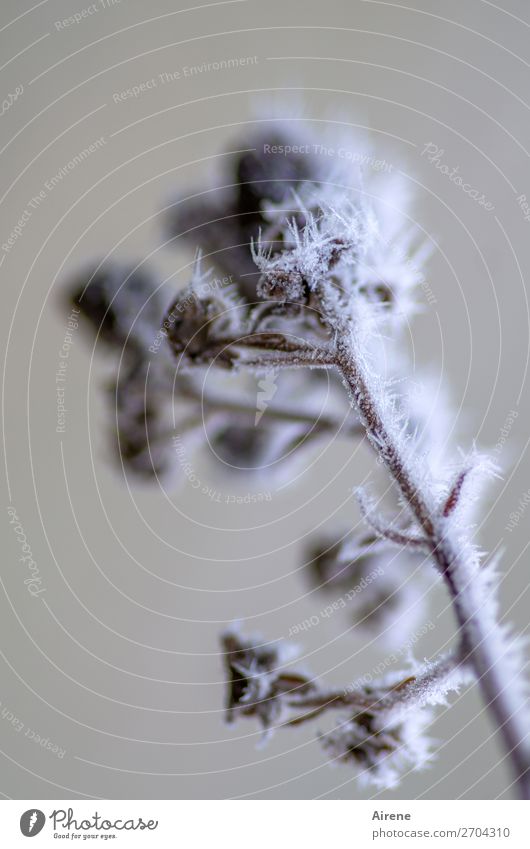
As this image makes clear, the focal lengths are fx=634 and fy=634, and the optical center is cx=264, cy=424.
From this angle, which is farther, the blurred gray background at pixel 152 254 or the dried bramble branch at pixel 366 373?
the blurred gray background at pixel 152 254

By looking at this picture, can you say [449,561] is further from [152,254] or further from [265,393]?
[152,254]

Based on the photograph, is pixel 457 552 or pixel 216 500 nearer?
pixel 457 552

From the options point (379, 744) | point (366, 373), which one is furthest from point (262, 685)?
point (366, 373)

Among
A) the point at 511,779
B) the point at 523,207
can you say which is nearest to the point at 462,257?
the point at 523,207

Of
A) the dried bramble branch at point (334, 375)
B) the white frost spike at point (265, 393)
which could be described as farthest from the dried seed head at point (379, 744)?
the white frost spike at point (265, 393)
